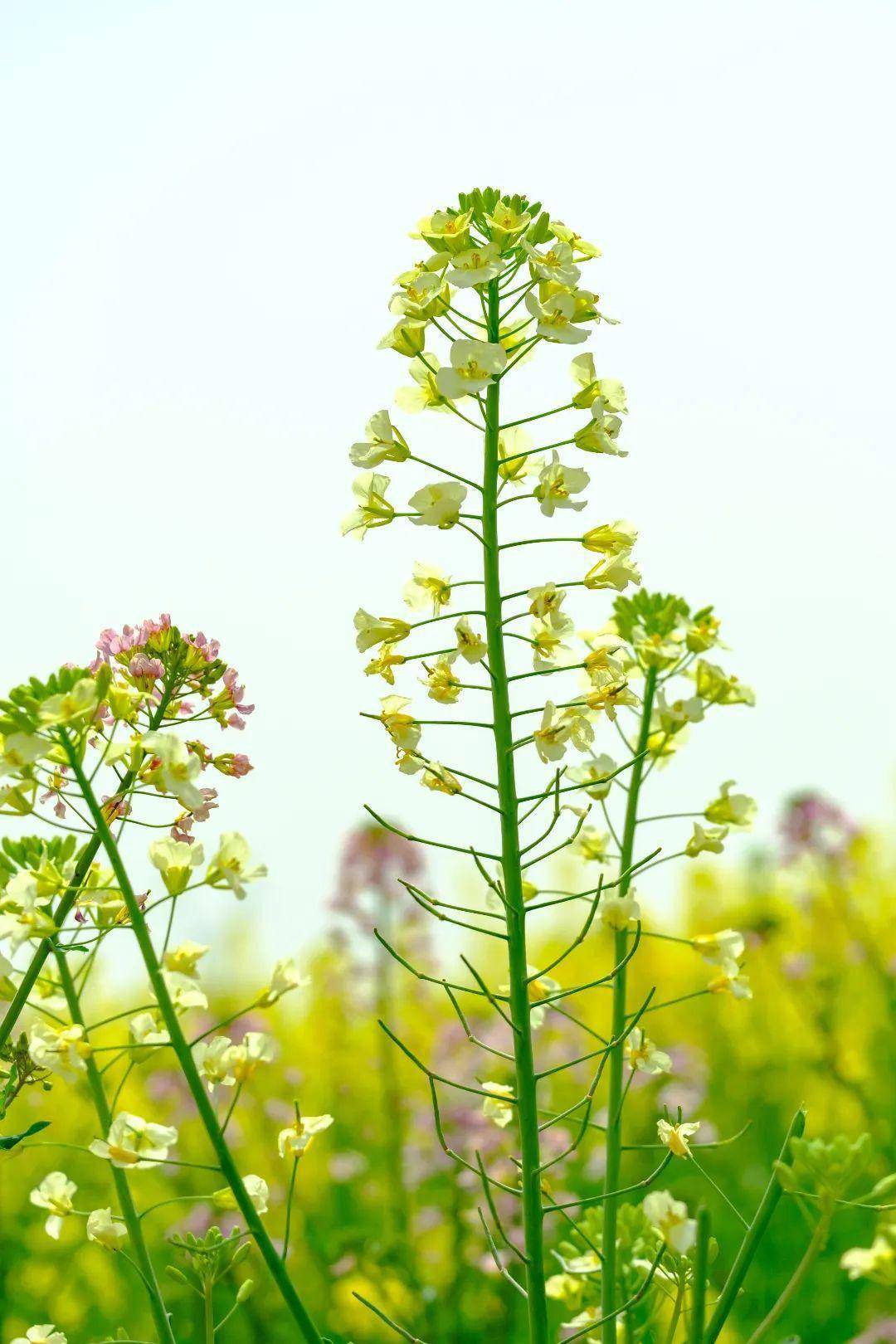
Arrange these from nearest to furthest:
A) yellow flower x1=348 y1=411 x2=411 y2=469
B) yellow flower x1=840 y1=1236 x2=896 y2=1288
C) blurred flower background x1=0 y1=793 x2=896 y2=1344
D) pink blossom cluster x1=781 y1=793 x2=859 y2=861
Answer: yellow flower x1=840 y1=1236 x2=896 y2=1288
yellow flower x1=348 y1=411 x2=411 y2=469
blurred flower background x1=0 y1=793 x2=896 y2=1344
pink blossom cluster x1=781 y1=793 x2=859 y2=861

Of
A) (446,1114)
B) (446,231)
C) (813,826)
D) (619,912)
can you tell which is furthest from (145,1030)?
(813,826)

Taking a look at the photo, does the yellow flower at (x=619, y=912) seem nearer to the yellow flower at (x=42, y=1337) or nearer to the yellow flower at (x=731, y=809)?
the yellow flower at (x=731, y=809)

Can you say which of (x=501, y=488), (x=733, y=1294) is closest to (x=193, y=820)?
(x=501, y=488)

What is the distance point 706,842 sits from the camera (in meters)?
1.21

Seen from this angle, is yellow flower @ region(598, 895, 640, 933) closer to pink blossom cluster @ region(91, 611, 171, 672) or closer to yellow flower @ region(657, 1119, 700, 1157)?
yellow flower @ region(657, 1119, 700, 1157)

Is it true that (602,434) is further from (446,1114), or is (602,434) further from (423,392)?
(446,1114)

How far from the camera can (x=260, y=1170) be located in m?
4.07

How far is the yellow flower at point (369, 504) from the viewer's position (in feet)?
4.13

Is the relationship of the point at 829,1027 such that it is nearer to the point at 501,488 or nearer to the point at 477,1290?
the point at 477,1290

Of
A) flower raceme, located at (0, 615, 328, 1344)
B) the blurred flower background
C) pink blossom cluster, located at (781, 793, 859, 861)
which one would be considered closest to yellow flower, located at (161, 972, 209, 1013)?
flower raceme, located at (0, 615, 328, 1344)

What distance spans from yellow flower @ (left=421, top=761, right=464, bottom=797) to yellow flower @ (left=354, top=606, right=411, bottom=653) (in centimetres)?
13

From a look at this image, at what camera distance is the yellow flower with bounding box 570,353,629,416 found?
49.3 inches

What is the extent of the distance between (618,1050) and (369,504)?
59cm

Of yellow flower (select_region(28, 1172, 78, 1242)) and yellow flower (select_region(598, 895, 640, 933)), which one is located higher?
yellow flower (select_region(598, 895, 640, 933))
